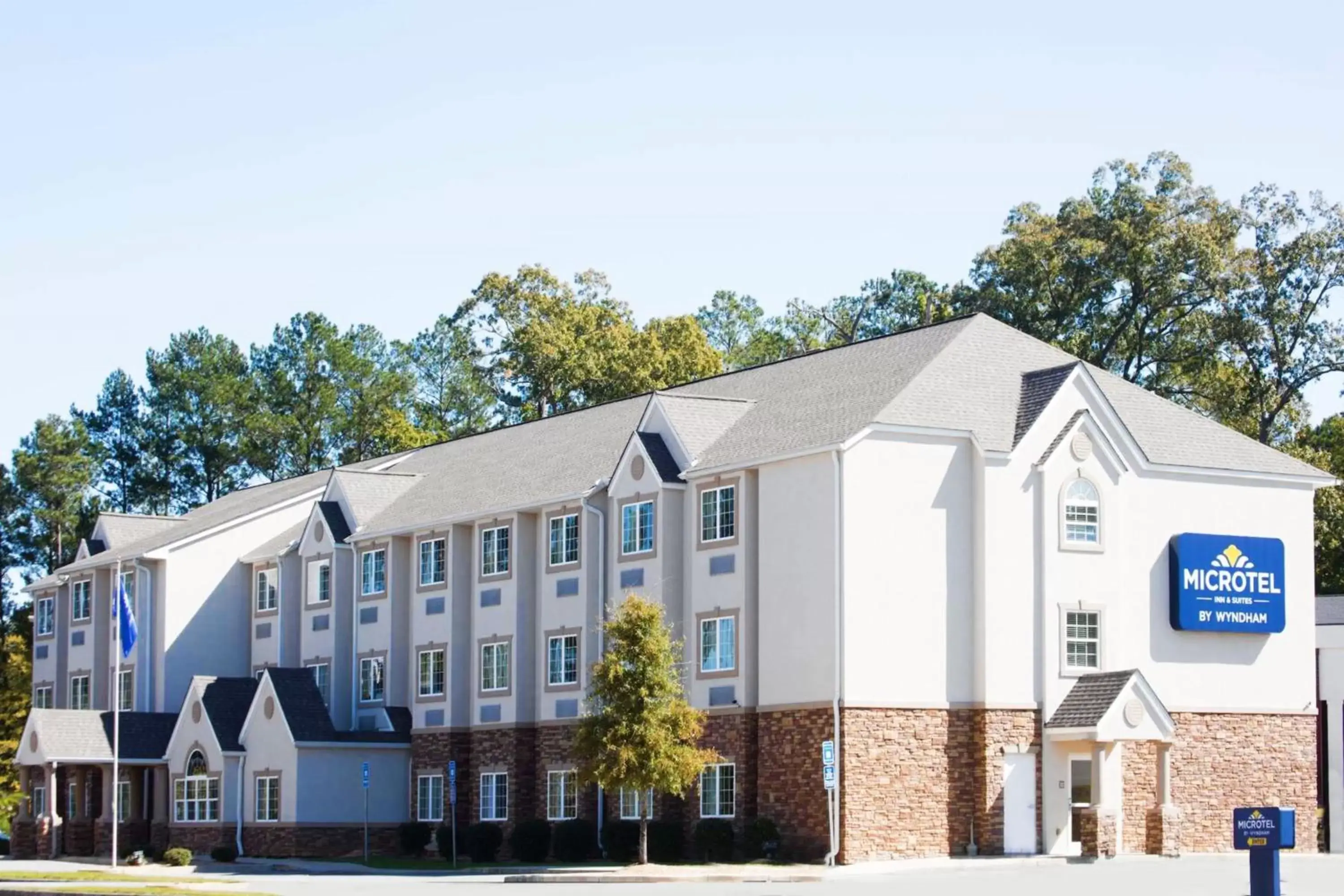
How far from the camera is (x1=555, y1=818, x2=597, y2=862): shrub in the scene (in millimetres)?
53656

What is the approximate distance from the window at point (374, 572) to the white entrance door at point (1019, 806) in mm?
23057

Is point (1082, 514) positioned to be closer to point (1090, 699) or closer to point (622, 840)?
point (1090, 699)

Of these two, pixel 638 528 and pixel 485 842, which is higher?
pixel 638 528

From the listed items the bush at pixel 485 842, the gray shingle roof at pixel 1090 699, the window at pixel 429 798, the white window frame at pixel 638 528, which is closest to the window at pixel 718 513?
the white window frame at pixel 638 528

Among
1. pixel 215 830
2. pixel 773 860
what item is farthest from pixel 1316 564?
pixel 215 830

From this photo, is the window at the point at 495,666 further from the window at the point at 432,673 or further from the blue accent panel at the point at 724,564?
the blue accent panel at the point at 724,564

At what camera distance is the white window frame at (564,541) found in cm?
5688

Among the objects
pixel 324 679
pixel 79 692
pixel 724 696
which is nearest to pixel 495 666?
pixel 324 679

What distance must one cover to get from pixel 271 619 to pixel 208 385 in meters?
42.0

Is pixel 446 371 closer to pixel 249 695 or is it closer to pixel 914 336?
pixel 249 695

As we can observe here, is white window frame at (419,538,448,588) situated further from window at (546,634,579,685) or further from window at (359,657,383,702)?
window at (546,634,579,685)

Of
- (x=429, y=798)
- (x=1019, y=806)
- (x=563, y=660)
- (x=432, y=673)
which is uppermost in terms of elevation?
(x=563, y=660)

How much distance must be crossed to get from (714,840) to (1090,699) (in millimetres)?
9311

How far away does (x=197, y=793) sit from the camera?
6531cm
